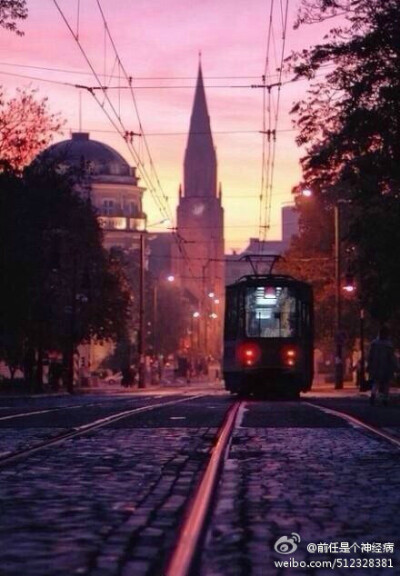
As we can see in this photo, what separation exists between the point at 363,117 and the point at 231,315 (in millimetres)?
8278

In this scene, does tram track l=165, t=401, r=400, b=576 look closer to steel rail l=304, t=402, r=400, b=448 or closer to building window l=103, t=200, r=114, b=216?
steel rail l=304, t=402, r=400, b=448

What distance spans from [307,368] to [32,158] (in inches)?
733

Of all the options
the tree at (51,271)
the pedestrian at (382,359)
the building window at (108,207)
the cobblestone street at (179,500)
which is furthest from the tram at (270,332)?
the building window at (108,207)

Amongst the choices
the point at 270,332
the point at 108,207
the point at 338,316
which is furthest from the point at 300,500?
the point at 108,207

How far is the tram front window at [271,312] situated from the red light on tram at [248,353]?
29cm

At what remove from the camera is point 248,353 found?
38.1 m

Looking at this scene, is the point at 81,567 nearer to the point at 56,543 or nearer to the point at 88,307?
the point at 56,543

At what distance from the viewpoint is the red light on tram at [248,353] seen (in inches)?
1499

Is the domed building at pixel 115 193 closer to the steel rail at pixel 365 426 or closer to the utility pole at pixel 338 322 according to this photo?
the utility pole at pixel 338 322

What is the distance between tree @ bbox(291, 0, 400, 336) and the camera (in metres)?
32.5

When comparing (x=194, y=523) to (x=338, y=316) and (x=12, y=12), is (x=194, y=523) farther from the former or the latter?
(x=338, y=316)

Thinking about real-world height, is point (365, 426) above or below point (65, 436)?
above

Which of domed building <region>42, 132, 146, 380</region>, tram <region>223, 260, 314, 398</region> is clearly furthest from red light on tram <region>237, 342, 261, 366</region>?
domed building <region>42, 132, 146, 380</region>

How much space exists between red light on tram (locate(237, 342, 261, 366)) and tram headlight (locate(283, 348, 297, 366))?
2.44 ft
